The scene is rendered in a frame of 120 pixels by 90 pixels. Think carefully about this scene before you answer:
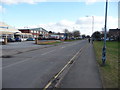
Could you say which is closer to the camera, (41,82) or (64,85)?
(64,85)

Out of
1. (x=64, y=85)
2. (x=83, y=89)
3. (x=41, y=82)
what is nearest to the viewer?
(x=83, y=89)

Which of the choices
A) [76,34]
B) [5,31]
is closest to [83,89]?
[5,31]

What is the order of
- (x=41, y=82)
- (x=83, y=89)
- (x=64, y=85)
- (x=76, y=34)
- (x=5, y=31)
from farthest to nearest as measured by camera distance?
(x=76, y=34) < (x=5, y=31) < (x=41, y=82) < (x=64, y=85) < (x=83, y=89)

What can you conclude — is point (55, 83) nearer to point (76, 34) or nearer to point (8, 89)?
point (8, 89)

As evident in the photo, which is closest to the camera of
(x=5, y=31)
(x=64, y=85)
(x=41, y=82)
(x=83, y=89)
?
(x=83, y=89)

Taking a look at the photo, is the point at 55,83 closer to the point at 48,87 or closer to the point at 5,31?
the point at 48,87

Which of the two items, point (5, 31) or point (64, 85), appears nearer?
point (64, 85)

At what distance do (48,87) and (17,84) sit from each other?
52.3 inches

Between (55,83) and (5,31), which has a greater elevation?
(5,31)

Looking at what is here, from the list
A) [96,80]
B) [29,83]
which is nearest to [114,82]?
[96,80]

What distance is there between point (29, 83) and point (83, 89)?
89.6 inches

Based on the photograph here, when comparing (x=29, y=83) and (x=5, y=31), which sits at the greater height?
(x=5, y=31)

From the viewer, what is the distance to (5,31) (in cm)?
6631

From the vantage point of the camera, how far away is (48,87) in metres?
6.30
